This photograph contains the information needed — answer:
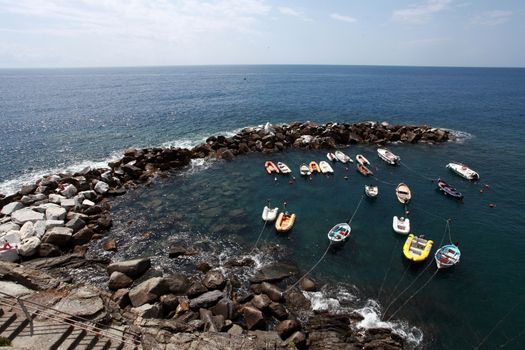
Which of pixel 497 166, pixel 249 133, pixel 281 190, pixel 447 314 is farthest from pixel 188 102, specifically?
pixel 447 314

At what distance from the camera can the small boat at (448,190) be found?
1581 inches

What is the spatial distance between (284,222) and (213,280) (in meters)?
12.0

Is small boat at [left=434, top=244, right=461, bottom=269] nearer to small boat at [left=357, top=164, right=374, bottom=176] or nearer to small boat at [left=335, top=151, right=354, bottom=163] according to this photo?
small boat at [left=357, top=164, right=374, bottom=176]

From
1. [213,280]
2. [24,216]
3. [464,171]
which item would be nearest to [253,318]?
[213,280]

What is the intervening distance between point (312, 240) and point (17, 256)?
94.3 ft

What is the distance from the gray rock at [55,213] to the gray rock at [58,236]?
8.78ft

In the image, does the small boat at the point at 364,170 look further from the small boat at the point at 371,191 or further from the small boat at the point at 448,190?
the small boat at the point at 448,190

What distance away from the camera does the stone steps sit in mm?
14828

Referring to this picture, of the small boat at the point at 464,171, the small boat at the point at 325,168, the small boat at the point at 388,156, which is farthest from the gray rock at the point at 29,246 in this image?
the small boat at the point at 464,171

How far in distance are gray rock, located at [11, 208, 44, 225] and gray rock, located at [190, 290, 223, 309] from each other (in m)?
21.7

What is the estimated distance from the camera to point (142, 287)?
23.4 metres

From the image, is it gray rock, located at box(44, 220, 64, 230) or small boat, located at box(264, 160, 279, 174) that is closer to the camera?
gray rock, located at box(44, 220, 64, 230)

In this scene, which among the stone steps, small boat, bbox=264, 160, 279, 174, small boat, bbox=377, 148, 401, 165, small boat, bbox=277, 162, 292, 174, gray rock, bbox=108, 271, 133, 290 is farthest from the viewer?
small boat, bbox=377, 148, 401, 165

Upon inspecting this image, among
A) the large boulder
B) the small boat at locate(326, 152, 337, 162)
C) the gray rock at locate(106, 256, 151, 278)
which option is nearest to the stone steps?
the large boulder
